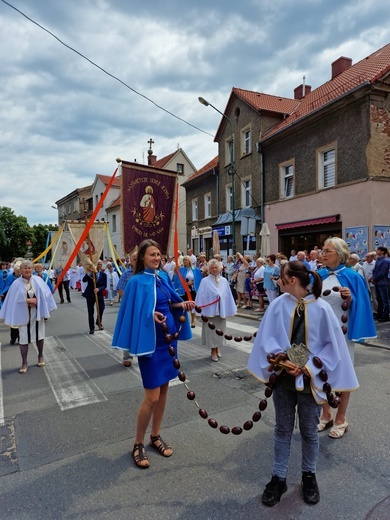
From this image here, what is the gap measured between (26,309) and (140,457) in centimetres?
368

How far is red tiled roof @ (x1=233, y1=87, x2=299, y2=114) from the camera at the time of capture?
65.8 feet

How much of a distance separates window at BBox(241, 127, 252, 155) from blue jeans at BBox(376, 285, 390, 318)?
13.8 metres

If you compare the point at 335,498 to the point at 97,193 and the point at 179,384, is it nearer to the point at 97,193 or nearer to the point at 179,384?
the point at 179,384

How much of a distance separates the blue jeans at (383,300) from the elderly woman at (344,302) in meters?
6.51

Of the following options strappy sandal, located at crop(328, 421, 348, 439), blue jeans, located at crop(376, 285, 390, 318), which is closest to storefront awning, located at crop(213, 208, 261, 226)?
blue jeans, located at crop(376, 285, 390, 318)

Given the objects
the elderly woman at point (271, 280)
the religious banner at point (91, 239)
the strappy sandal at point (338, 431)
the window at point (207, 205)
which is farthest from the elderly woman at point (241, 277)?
the window at point (207, 205)

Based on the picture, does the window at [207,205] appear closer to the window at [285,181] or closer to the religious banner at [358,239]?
the window at [285,181]

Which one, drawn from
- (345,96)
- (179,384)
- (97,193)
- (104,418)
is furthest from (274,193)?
(97,193)

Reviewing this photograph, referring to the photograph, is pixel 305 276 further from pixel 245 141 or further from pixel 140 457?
pixel 245 141

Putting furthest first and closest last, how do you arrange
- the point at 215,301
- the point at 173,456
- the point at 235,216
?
the point at 235,216 → the point at 215,301 → the point at 173,456

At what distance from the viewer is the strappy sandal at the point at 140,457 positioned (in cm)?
296

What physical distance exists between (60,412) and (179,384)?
1.57m

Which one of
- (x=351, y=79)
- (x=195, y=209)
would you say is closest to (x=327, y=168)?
(x=351, y=79)

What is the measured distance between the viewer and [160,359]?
307 centimetres
